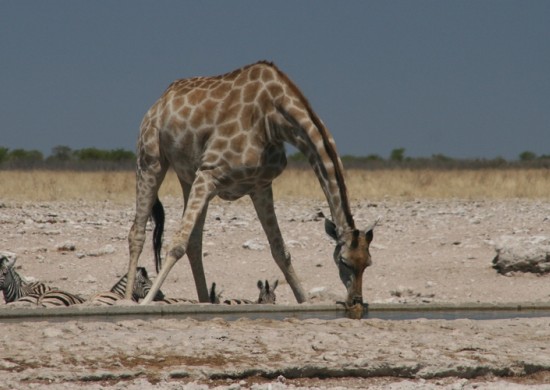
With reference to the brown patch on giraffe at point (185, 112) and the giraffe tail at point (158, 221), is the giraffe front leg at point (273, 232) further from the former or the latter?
the giraffe tail at point (158, 221)

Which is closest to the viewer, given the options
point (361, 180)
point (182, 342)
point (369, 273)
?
point (182, 342)

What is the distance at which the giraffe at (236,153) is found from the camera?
320 inches

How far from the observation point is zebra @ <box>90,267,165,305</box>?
8.99m

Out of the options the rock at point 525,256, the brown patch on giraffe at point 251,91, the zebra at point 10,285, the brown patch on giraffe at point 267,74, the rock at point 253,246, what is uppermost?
the brown patch on giraffe at point 267,74

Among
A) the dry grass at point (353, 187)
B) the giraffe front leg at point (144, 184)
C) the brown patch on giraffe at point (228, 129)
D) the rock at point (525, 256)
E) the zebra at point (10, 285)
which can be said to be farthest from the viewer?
the dry grass at point (353, 187)

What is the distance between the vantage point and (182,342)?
20.6ft

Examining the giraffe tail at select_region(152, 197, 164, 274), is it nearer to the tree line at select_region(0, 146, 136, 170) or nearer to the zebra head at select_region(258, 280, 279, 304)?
the zebra head at select_region(258, 280, 279, 304)

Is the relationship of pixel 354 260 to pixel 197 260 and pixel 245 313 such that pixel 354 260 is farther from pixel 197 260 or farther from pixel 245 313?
pixel 197 260

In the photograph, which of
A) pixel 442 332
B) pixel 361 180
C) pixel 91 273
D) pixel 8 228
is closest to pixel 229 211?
pixel 8 228

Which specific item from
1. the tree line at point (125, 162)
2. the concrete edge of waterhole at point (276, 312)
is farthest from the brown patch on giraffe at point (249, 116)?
the tree line at point (125, 162)

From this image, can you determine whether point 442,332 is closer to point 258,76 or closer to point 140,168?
point 258,76

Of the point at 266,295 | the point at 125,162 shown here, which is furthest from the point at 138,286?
the point at 125,162

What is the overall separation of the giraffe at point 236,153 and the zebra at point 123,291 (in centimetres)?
26

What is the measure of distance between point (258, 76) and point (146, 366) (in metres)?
3.69
